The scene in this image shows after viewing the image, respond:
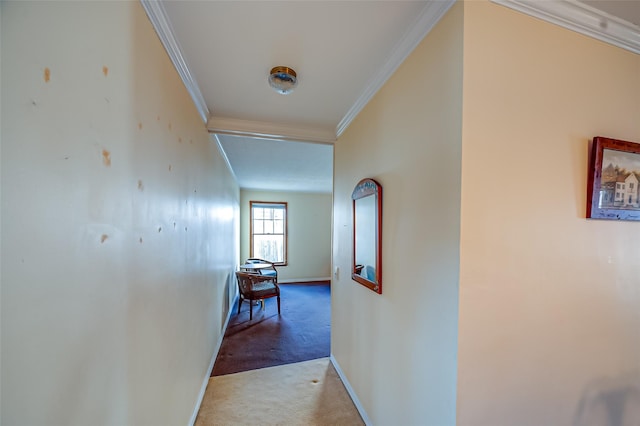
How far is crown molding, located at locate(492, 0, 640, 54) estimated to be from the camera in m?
0.94

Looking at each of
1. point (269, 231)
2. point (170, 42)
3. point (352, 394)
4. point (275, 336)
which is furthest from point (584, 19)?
point (269, 231)

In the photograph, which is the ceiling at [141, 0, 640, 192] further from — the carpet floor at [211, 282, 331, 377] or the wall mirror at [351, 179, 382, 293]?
the carpet floor at [211, 282, 331, 377]

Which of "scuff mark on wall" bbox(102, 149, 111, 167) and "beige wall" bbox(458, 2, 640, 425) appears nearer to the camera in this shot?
"scuff mark on wall" bbox(102, 149, 111, 167)

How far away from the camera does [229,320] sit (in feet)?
11.9

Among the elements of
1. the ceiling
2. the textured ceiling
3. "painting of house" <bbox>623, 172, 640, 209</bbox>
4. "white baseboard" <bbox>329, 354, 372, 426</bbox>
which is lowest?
"white baseboard" <bbox>329, 354, 372, 426</bbox>

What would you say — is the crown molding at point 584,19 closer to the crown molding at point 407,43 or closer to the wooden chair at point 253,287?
the crown molding at point 407,43

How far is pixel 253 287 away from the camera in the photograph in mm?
3699

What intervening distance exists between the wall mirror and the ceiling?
26.5 inches

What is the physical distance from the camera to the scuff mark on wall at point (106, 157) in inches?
28.1

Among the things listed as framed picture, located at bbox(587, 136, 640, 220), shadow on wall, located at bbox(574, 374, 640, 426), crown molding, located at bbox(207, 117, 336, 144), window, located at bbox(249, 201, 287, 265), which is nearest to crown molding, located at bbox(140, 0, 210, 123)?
crown molding, located at bbox(207, 117, 336, 144)

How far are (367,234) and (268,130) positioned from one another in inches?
53.2

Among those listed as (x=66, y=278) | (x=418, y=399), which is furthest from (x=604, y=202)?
(x=66, y=278)

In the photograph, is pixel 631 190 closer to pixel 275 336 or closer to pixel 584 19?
pixel 584 19

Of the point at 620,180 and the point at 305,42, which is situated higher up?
the point at 305,42
